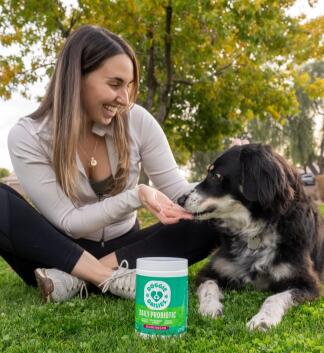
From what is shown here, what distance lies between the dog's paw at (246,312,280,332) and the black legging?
3.59 feet

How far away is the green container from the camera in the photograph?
2311 millimetres

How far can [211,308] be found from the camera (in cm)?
295

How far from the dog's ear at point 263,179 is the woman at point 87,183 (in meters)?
0.47

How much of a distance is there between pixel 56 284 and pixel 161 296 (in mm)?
1190

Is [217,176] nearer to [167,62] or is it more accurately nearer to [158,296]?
[158,296]

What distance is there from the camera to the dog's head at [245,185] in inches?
128

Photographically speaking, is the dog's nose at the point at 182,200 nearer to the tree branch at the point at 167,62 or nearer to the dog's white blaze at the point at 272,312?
the dog's white blaze at the point at 272,312

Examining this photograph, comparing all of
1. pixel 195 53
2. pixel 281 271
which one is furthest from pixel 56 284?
pixel 195 53

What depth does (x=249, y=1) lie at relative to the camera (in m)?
9.84

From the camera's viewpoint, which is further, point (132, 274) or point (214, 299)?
point (132, 274)

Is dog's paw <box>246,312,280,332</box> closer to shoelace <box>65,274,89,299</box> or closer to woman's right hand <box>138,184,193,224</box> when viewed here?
woman's right hand <box>138,184,193,224</box>

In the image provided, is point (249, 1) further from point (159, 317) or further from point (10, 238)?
point (159, 317)

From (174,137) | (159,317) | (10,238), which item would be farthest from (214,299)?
(174,137)

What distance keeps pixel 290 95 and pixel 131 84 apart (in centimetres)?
1097
